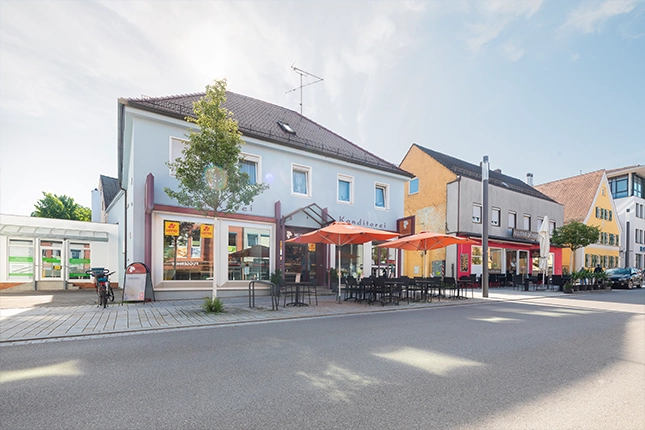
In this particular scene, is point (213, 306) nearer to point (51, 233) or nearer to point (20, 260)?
point (51, 233)

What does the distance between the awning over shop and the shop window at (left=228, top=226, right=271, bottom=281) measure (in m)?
7.36

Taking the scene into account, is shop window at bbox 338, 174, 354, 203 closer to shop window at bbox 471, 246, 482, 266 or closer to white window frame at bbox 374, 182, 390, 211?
white window frame at bbox 374, 182, 390, 211

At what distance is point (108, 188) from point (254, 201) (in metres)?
21.0

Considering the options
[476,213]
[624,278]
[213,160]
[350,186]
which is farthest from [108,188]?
[624,278]

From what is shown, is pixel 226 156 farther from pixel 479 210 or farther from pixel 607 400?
pixel 479 210

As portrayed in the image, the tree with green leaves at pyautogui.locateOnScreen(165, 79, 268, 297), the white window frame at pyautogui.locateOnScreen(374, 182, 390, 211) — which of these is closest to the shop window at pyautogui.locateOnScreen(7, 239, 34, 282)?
the tree with green leaves at pyautogui.locateOnScreen(165, 79, 268, 297)

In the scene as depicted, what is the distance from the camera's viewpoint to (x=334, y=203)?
55.2 ft

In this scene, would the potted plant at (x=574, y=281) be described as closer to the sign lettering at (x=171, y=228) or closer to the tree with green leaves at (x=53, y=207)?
the sign lettering at (x=171, y=228)


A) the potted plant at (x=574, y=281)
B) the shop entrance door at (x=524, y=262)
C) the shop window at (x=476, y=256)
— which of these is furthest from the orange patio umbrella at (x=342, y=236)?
the shop entrance door at (x=524, y=262)

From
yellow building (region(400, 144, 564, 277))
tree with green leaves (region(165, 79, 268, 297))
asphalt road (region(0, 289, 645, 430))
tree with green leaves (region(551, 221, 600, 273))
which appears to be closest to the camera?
asphalt road (region(0, 289, 645, 430))

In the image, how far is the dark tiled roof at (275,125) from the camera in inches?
513

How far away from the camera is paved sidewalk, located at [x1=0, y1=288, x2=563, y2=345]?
7.00 m

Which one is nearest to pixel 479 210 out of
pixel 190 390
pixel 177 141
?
pixel 177 141

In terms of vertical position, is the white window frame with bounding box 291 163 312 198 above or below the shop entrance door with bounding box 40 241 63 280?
above
